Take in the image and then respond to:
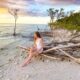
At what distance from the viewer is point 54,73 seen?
433cm

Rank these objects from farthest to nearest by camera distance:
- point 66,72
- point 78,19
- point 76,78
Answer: point 78,19 < point 66,72 < point 76,78

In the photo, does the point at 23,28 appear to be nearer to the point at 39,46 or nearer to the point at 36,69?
the point at 39,46

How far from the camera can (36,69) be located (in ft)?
14.9

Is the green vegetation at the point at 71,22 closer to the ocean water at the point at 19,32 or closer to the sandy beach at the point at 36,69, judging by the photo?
the ocean water at the point at 19,32

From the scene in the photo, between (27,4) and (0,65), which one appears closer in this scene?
(0,65)

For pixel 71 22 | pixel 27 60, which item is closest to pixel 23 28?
pixel 71 22

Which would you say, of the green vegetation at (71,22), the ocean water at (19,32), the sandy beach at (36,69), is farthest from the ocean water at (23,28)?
the sandy beach at (36,69)

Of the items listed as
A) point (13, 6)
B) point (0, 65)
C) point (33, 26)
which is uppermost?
point (13, 6)

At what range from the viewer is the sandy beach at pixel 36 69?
420 cm

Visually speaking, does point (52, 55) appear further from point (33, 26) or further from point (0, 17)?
point (0, 17)

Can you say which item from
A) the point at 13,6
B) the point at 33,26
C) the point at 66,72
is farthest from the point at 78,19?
the point at 66,72

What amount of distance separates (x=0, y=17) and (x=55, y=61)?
6.87ft

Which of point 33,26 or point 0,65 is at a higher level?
point 33,26

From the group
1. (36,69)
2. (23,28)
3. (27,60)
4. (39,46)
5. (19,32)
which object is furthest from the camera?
(19,32)
